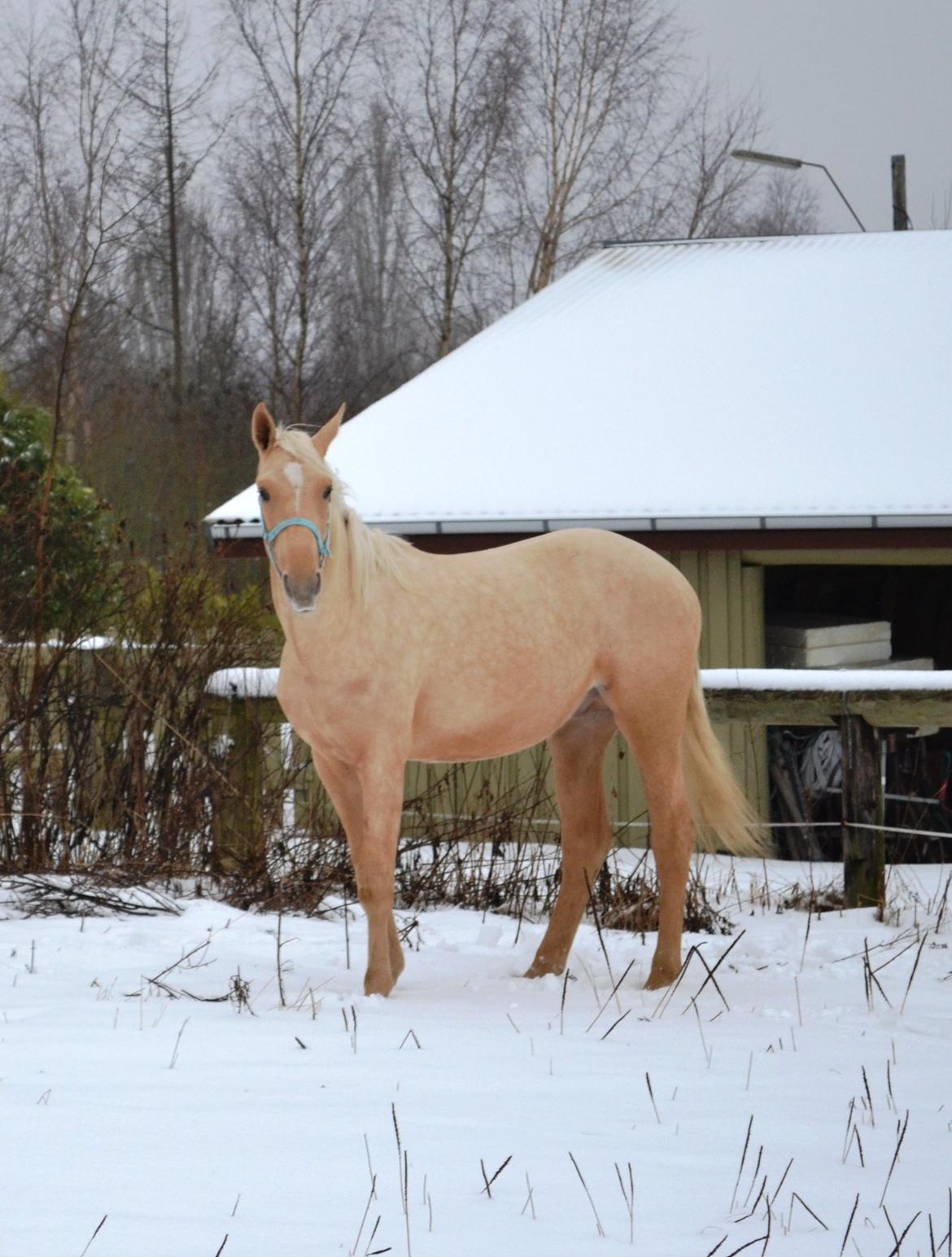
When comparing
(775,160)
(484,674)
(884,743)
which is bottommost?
(884,743)

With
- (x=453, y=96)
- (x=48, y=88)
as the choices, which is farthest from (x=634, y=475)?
(x=48, y=88)

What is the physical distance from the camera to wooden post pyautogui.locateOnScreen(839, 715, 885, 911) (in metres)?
5.38

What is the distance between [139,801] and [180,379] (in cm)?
2016

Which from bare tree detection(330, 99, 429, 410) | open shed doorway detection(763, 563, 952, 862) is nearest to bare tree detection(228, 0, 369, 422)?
bare tree detection(330, 99, 429, 410)

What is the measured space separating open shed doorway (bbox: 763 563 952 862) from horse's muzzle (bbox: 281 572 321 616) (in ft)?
13.1

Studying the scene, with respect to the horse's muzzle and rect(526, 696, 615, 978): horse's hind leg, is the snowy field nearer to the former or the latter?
rect(526, 696, 615, 978): horse's hind leg

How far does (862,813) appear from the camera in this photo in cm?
538

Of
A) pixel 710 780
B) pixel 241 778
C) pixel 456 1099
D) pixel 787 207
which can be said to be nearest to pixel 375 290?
pixel 787 207

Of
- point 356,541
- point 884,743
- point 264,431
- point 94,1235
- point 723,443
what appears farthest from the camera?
point 723,443

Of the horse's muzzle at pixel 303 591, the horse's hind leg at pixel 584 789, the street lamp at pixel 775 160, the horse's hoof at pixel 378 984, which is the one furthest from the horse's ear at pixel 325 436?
the street lamp at pixel 775 160

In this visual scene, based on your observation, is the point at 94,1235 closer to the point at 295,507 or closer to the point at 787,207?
the point at 295,507

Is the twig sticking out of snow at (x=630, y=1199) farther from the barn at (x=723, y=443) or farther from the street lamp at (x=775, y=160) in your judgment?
the street lamp at (x=775, y=160)

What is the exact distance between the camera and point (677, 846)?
4234 mm

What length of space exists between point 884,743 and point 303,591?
20.4 feet
